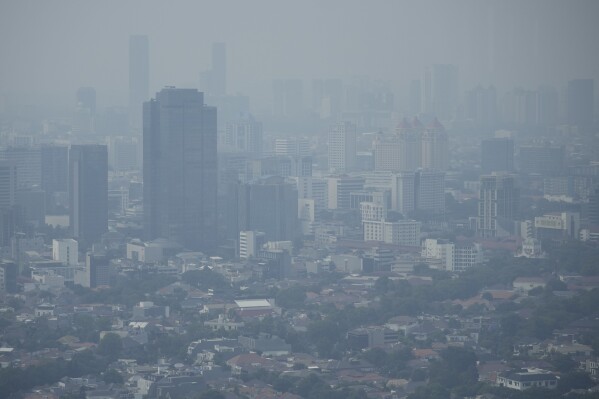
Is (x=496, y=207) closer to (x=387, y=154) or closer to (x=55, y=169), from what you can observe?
(x=55, y=169)

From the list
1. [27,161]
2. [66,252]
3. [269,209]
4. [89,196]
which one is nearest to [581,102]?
[27,161]

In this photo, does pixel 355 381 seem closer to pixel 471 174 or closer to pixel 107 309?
pixel 107 309

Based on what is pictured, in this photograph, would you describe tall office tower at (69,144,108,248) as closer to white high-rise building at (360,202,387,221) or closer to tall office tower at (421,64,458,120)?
white high-rise building at (360,202,387,221)

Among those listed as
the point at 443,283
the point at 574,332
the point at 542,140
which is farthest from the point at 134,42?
the point at 574,332

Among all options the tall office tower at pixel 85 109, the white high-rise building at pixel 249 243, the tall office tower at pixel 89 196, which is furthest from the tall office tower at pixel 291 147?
the white high-rise building at pixel 249 243

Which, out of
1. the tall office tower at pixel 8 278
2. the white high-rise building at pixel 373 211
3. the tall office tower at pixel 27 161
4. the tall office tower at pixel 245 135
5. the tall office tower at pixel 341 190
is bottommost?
the tall office tower at pixel 8 278

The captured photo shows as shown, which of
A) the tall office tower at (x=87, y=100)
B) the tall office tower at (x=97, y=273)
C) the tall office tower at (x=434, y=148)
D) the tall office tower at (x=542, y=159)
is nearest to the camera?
the tall office tower at (x=97, y=273)

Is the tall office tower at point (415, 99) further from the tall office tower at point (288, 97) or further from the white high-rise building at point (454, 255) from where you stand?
the white high-rise building at point (454, 255)
